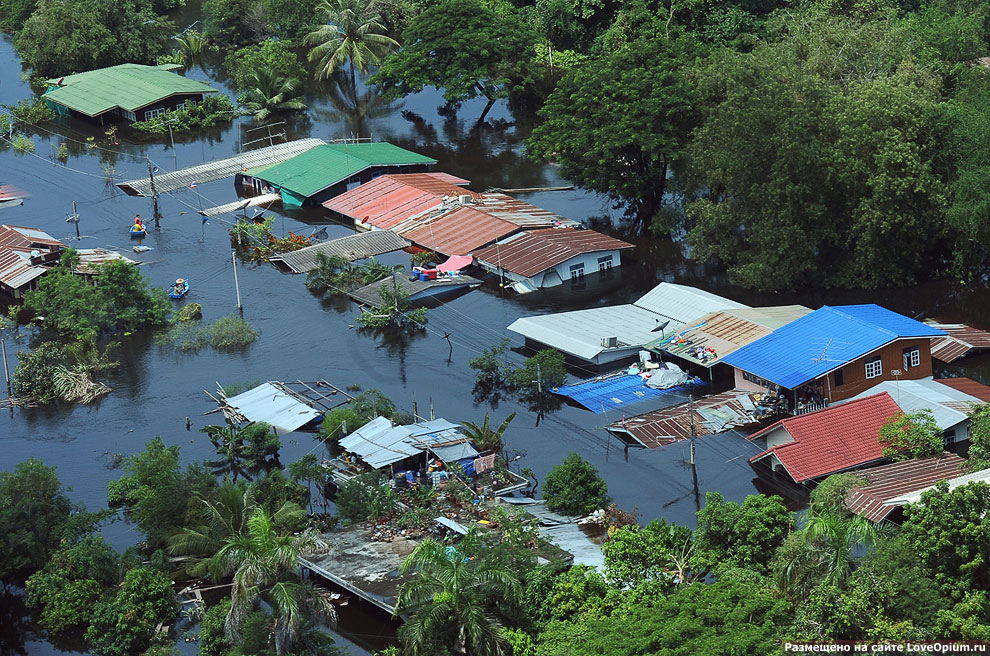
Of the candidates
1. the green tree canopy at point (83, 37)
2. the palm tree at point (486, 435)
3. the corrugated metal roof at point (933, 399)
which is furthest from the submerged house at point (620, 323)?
the green tree canopy at point (83, 37)

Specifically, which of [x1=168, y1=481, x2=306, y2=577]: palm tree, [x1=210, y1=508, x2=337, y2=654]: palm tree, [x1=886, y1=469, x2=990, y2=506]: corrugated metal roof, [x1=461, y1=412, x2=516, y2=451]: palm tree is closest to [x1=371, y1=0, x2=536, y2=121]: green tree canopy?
[x1=461, y1=412, x2=516, y2=451]: palm tree

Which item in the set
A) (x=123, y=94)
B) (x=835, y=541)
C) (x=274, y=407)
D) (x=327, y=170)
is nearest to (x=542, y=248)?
(x=327, y=170)

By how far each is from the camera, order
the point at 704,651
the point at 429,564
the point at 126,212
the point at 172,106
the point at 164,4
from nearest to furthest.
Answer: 1. the point at 704,651
2. the point at 429,564
3. the point at 126,212
4. the point at 172,106
5. the point at 164,4

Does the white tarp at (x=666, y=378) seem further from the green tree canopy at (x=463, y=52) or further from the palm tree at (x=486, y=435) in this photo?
the green tree canopy at (x=463, y=52)

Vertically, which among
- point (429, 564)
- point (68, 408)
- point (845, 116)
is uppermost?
point (845, 116)

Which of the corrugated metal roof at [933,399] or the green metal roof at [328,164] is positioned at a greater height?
the green metal roof at [328,164]

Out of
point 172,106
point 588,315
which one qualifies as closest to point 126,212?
point 172,106

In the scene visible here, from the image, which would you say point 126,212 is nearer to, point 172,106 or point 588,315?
point 172,106
